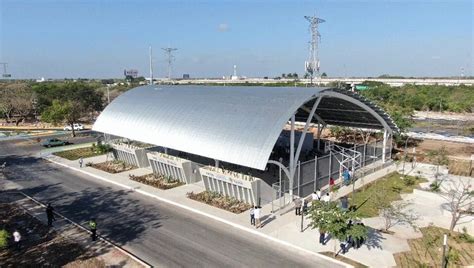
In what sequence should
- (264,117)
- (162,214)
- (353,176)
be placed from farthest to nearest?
(353,176), (264,117), (162,214)

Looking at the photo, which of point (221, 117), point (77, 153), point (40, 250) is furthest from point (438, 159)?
point (77, 153)

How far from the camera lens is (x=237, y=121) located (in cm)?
2758

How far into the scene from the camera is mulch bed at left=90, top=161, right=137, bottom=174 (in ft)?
115

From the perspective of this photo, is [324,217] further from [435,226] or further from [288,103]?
[288,103]

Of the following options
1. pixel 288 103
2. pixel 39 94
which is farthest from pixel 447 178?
pixel 39 94

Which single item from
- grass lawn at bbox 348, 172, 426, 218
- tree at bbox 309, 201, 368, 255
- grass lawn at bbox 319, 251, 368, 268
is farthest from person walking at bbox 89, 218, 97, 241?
grass lawn at bbox 348, 172, 426, 218

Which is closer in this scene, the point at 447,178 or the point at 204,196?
the point at 204,196

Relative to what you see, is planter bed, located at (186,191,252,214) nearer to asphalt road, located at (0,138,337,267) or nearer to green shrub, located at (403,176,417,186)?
asphalt road, located at (0,138,337,267)

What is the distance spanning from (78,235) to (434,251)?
18.7 meters

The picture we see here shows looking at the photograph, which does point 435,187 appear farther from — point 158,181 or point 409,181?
point 158,181

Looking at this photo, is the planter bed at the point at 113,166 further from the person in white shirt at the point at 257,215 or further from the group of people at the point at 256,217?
the person in white shirt at the point at 257,215

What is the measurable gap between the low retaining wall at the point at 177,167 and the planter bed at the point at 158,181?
446mm

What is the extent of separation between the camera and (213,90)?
36875mm

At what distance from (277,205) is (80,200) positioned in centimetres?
1411
